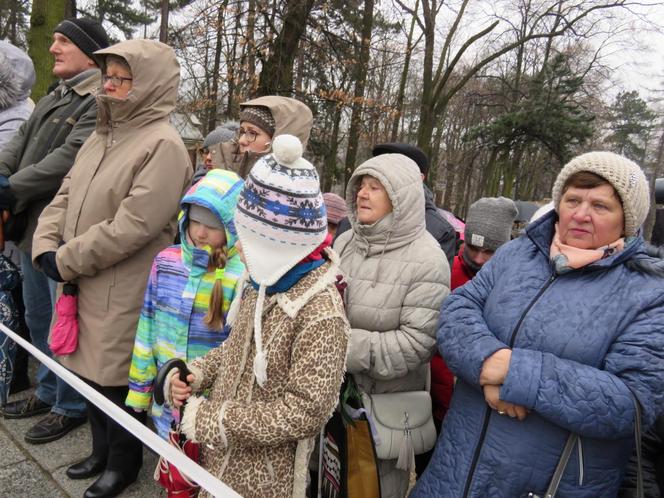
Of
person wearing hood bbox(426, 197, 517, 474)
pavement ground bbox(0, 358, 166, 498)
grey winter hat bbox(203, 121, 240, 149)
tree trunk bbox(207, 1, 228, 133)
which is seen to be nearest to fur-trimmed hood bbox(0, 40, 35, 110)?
grey winter hat bbox(203, 121, 240, 149)

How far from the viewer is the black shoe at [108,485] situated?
247 centimetres

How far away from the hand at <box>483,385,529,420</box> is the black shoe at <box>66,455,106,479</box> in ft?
7.36

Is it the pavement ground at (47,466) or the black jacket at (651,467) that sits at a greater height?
the black jacket at (651,467)

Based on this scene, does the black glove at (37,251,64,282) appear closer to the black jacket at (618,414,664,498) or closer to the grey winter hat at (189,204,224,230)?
the grey winter hat at (189,204,224,230)

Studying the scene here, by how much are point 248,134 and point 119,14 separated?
731 inches

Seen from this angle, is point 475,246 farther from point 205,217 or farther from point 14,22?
point 14,22

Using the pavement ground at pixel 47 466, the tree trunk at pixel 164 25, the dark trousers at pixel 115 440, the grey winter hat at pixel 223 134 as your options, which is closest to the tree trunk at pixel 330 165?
the tree trunk at pixel 164 25

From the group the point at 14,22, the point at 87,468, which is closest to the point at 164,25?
the point at 87,468

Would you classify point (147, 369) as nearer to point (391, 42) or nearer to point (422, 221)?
point (422, 221)

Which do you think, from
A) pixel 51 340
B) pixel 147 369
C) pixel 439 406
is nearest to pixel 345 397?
pixel 439 406

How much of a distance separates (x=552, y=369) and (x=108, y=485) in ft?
7.47

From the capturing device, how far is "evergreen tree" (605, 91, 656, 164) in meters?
29.5

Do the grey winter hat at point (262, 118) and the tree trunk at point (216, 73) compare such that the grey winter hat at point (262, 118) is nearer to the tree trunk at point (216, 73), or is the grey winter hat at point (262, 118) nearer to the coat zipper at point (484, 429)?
the coat zipper at point (484, 429)

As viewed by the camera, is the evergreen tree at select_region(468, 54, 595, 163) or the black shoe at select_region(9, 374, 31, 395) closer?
the black shoe at select_region(9, 374, 31, 395)
